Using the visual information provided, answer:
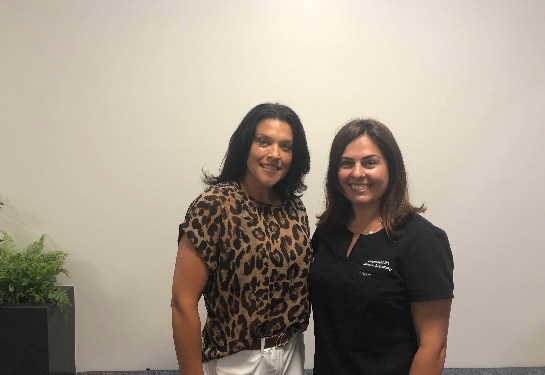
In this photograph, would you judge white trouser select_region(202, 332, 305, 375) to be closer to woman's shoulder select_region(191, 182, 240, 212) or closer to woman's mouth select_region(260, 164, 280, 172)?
woman's shoulder select_region(191, 182, 240, 212)

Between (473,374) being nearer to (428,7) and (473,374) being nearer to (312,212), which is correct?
(312,212)

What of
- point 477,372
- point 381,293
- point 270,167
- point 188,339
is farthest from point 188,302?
point 477,372

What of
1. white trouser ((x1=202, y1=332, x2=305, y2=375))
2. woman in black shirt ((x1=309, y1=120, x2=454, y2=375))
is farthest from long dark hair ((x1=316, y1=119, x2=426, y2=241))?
white trouser ((x1=202, y1=332, x2=305, y2=375))

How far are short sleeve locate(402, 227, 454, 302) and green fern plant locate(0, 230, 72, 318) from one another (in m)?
2.13

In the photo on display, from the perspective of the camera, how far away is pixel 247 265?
1.30 meters

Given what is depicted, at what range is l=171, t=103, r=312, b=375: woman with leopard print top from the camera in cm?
128

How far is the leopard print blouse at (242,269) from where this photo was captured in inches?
50.5

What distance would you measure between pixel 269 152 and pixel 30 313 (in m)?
1.90

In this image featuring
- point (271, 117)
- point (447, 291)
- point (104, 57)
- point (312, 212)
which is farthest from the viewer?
point (312, 212)

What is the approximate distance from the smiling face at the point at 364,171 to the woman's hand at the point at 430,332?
0.42 metres

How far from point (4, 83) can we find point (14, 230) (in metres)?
1.04

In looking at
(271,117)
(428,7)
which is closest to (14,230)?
(271,117)

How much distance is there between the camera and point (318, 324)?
1.42 m

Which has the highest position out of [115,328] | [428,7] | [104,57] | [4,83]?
[428,7]
